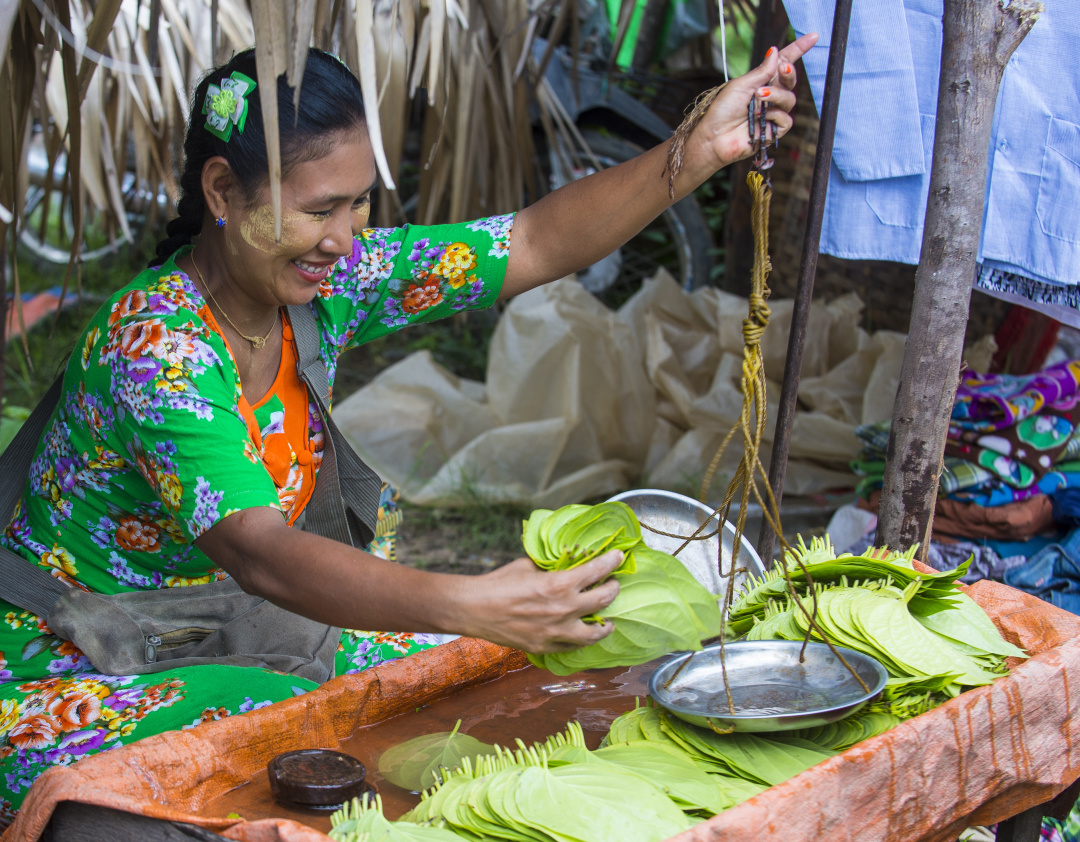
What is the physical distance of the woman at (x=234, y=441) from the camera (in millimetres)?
1413

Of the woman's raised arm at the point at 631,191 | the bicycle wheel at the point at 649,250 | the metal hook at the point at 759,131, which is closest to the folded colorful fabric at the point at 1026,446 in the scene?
the woman's raised arm at the point at 631,191

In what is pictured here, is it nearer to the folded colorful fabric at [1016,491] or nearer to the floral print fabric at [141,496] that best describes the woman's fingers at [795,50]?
the floral print fabric at [141,496]

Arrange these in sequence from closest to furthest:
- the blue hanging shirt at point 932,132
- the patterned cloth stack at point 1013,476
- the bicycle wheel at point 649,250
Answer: the blue hanging shirt at point 932,132
the patterned cloth stack at point 1013,476
the bicycle wheel at point 649,250

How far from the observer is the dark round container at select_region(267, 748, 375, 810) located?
142cm

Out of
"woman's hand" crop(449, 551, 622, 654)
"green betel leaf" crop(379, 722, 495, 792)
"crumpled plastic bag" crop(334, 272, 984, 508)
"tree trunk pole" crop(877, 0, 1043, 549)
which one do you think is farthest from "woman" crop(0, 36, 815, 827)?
"crumpled plastic bag" crop(334, 272, 984, 508)

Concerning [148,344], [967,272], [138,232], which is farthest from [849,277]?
[138,232]

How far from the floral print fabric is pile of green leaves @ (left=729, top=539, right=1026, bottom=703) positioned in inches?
29.9

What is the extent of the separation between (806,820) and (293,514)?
3.95ft

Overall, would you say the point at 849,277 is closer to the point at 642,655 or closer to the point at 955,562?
the point at 955,562

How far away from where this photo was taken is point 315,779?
144 centimetres

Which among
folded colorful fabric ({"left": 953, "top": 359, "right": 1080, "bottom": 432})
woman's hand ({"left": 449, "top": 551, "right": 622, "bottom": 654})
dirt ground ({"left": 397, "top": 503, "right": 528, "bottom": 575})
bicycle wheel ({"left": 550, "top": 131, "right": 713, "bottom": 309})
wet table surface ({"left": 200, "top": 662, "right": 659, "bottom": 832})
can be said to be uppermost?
bicycle wheel ({"left": 550, "top": 131, "right": 713, "bottom": 309})

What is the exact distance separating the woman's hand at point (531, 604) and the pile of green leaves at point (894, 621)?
15.3 inches

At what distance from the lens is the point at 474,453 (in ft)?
14.6

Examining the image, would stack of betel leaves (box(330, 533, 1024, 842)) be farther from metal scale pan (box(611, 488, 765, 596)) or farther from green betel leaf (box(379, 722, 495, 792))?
metal scale pan (box(611, 488, 765, 596))
